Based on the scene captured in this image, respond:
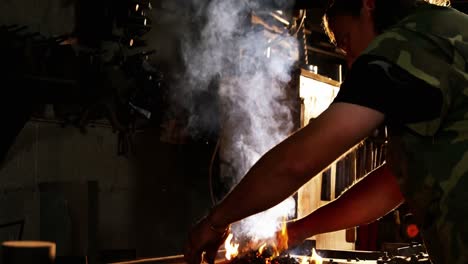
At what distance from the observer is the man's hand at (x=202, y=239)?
7.86 ft

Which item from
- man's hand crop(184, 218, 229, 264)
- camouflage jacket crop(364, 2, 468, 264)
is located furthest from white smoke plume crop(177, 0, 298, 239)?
camouflage jacket crop(364, 2, 468, 264)

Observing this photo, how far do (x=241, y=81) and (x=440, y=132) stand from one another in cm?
447

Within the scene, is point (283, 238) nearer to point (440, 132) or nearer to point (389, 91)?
point (440, 132)

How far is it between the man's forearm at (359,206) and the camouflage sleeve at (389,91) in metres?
0.99

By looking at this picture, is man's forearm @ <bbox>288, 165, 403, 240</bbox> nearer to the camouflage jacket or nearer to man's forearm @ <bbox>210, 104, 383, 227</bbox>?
the camouflage jacket

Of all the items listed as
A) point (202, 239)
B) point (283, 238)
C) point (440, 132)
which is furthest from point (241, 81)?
point (440, 132)

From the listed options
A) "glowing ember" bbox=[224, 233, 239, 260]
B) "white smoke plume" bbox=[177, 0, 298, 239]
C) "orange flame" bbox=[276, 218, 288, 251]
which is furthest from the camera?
"white smoke plume" bbox=[177, 0, 298, 239]

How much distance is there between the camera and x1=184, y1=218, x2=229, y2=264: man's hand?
2.39m

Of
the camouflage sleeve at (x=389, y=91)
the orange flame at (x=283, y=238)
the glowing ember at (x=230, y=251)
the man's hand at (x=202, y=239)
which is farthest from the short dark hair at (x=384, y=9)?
the glowing ember at (x=230, y=251)

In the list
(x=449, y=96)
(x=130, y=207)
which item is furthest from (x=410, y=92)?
(x=130, y=207)

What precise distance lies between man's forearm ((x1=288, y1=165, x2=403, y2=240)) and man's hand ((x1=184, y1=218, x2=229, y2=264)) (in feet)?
2.79

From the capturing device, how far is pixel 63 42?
5129 millimetres

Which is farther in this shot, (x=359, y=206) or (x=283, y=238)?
(x=283, y=238)

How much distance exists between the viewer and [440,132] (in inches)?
84.3
